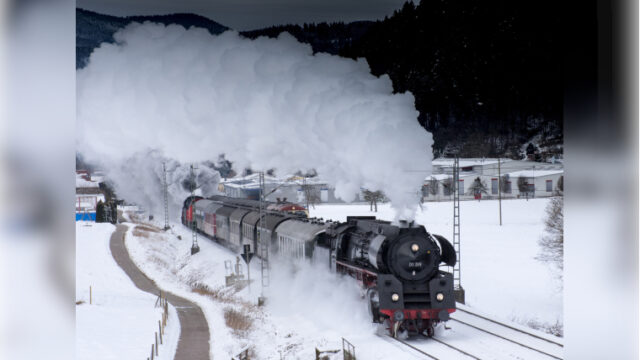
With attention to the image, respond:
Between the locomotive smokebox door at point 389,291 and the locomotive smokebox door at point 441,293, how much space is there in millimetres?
685

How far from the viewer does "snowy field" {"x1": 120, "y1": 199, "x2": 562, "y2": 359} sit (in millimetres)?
12523

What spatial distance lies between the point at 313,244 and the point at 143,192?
33.8 meters

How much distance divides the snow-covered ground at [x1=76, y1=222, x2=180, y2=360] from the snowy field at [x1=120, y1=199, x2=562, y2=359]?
1.32m

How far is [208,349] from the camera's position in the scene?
13.7 m

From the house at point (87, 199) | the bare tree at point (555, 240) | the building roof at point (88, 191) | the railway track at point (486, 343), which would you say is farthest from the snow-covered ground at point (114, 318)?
the house at point (87, 199)

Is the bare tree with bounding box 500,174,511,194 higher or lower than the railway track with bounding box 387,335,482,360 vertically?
higher

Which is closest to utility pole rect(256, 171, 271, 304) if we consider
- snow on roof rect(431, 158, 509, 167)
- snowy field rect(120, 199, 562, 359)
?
snowy field rect(120, 199, 562, 359)

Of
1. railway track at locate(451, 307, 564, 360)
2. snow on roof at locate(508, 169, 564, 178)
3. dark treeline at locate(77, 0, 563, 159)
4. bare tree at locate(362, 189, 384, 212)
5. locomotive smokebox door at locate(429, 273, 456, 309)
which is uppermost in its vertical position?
dark treeline at locate(77, 0, 563, 159)

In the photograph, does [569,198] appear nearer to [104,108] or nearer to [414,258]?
[414,258]

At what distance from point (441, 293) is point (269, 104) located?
7713mm

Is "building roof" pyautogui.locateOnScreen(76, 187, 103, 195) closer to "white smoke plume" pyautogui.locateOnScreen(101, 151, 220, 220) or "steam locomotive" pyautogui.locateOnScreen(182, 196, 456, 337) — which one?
"white smoke plume" pyautogui.locateOnScreen(101, 151, 220, 220)

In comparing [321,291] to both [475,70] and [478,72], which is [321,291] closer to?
[475,70]

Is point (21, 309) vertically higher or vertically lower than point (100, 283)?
higher

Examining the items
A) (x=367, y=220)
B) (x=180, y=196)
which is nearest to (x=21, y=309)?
(x=367, y=220)
